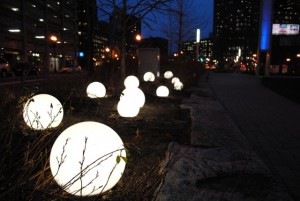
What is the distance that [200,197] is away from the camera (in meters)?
2.93

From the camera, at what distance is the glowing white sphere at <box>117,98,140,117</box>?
6.90 metres

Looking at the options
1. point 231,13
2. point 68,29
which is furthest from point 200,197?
point 231,13

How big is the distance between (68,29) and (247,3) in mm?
58017

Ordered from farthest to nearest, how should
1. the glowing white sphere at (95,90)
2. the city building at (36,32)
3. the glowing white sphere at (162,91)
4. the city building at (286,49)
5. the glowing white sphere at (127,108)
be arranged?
the city building at (286,49), the city building at (36,32), the glowing white sphere at (162,91), the glowing white sphere at (95,90), the glowing white sphere at (127,108)

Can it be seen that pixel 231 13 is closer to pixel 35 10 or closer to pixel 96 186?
pixel 35 10

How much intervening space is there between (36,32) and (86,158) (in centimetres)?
5315

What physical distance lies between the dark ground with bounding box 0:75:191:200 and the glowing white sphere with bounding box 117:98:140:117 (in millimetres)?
131

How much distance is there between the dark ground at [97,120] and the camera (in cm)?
251

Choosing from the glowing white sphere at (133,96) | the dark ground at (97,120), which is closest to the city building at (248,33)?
the dark ground at (97,120)

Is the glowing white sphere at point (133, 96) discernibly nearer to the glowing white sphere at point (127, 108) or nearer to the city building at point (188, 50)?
the glowing white sphere at point (127, 108)

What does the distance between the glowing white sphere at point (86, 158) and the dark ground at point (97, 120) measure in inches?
5.1

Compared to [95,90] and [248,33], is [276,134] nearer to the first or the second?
[95,90]

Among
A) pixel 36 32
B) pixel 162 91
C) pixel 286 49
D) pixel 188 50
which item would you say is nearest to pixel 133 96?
pixel 162 91

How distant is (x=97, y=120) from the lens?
6.61 m
